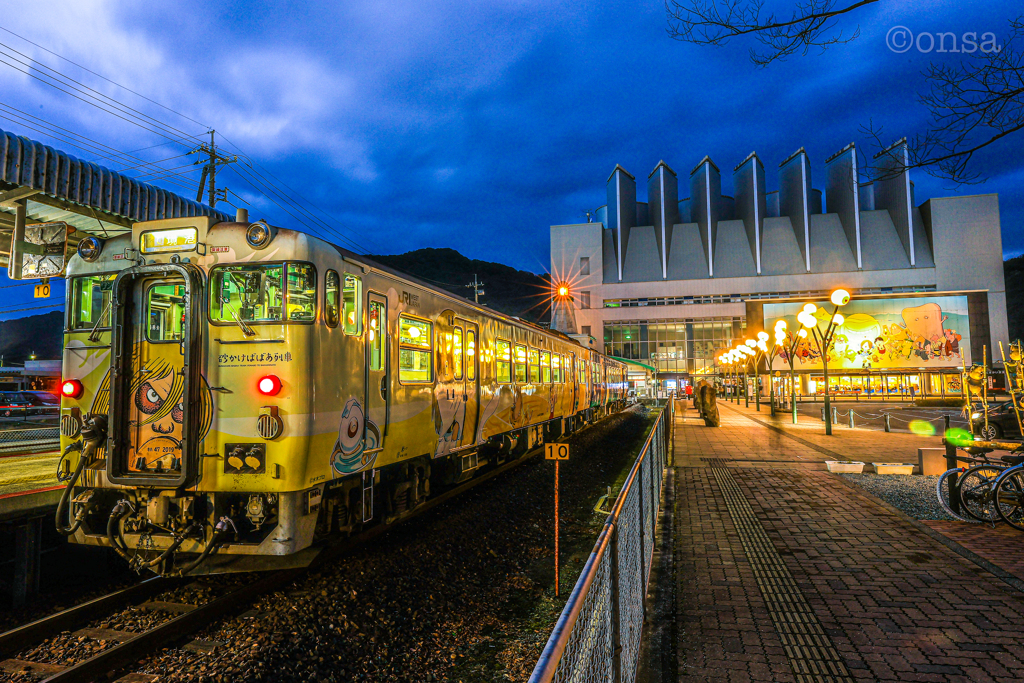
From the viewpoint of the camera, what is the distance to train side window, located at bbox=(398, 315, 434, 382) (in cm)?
687

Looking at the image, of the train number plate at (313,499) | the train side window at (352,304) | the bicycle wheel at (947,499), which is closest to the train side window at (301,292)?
the train side window at (352,304)

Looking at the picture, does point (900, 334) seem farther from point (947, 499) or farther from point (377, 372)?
point (377, 372)

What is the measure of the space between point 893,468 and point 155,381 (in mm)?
12072

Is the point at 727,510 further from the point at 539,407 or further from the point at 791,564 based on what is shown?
the point at 539,407

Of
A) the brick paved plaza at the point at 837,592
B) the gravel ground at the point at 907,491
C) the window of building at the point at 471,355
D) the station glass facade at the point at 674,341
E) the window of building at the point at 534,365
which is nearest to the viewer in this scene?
the brick paved plaza at the point at 837,592

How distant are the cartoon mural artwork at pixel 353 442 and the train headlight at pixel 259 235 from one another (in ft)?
5.52

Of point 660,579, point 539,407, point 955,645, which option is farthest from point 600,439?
point 955,645

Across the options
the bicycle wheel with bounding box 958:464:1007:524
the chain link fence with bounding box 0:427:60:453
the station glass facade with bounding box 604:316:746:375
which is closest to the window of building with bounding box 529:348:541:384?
the bicycle wheel with bounding box 958:464:1007:524

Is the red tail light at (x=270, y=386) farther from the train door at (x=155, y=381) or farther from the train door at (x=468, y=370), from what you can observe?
the train door at (x=468, y=370)

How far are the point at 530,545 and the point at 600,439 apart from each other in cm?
1194

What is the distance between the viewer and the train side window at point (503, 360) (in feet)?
34.4

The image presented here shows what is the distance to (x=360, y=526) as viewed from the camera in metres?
6.55

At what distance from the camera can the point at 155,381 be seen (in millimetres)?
5195

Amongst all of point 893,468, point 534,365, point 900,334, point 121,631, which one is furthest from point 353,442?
point 900,334
